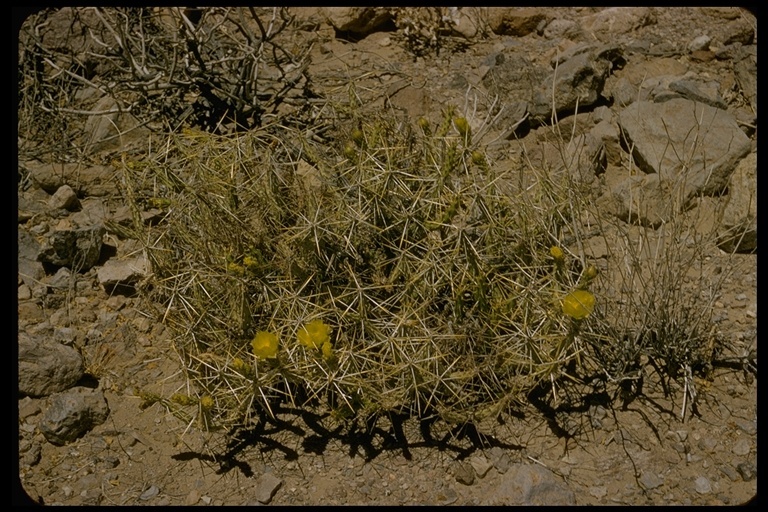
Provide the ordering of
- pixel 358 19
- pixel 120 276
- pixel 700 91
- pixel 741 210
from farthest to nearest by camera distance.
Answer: pixel 358 19, pixel 700 91, pixel 120 276, pixel 741 210

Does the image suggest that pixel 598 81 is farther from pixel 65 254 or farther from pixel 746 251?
pixel 65 254

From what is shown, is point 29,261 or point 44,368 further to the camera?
point 29,261

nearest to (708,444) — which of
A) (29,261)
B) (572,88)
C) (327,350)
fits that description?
(327,350)

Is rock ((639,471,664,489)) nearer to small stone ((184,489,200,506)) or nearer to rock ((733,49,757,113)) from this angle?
small stone ((184,489,200,506))

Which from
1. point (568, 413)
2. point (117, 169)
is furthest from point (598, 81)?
point (117, 169)

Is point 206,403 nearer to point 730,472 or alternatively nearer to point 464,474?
point 464,474

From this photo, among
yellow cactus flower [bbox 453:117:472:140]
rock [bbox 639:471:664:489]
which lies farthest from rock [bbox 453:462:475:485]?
yellow cactus flower [bbox 453:117:472:140]
